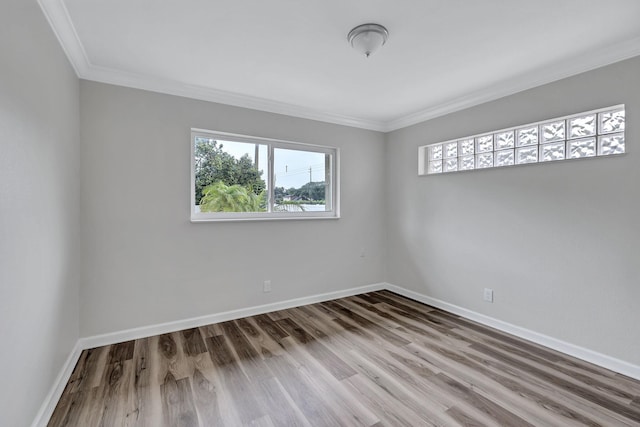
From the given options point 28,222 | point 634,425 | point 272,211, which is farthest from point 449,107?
point 28,222

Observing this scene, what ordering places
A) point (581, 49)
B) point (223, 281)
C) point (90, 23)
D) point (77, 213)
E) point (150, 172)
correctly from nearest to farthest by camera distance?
point (90, 23) < point (581, 49) < point (77, 213) < point (150, 172) < point (223, 281)

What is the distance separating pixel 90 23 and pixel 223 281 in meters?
2.32

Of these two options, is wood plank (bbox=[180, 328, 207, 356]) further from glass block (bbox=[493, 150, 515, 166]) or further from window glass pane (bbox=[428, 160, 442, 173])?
glass block (bbox=[493, 150, 515, 166])

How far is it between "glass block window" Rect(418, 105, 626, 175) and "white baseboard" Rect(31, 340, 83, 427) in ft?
12.6

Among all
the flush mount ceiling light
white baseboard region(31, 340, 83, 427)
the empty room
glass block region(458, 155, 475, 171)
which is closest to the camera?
white baseboard region(31, 340, 83, 427)

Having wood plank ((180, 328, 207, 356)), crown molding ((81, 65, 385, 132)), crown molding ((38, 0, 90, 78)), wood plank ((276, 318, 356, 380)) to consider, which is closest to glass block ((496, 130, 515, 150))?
crown molding ((81, 65, 385, 132))

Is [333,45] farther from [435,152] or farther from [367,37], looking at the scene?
[435,152]

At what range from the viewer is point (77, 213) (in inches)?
93.4

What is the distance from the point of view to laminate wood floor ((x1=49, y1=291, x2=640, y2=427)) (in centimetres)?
170

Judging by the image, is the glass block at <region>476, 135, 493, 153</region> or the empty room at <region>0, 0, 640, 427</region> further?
the glass block at <region>476, 135, 493, 153</region>

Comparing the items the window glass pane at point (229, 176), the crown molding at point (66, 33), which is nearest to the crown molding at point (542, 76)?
the window glass pane at point (229, 176)

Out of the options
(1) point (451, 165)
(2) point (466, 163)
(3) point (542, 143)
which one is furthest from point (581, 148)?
(1) point (451, 165)

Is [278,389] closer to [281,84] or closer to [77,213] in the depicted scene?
[77,213]

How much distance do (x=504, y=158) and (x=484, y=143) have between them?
276mm
